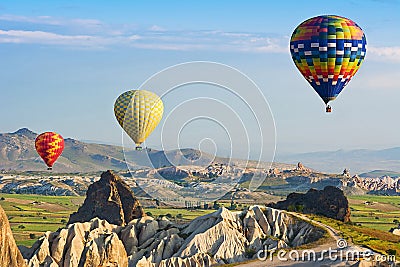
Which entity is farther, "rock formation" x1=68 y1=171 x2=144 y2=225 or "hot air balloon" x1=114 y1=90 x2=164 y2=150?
"rock formation" x1=68 y1=171 x2=144 y2=225

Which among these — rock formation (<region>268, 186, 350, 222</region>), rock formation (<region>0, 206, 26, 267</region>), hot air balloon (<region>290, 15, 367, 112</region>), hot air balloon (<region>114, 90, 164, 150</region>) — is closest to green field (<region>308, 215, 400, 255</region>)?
rock formation (<region>268, 186, 350, 222</region>)

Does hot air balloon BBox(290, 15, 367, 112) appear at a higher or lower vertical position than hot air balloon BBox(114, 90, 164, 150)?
higher

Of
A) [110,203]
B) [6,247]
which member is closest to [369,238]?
[6,247]

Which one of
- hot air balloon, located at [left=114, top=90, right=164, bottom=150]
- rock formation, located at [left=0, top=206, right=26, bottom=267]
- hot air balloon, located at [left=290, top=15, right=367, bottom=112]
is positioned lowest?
rock formation, located at [left=0, top=206, right=26, bottom=267]

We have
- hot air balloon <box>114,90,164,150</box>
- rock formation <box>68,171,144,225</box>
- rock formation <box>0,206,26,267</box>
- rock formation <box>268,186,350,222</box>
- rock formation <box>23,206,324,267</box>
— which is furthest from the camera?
rock formation <box>68,171,144,225</box>

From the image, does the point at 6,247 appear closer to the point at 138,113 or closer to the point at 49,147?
the point at 138,113

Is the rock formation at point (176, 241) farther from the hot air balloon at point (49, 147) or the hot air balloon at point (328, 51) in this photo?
the hot air balloon at point (49, 147)

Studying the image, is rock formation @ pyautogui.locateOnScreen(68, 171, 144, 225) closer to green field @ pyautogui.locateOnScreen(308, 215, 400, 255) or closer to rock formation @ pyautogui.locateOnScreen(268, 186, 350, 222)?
rock formation @ pyautogui.locateOnScreen(268, 186, 350, 222)
